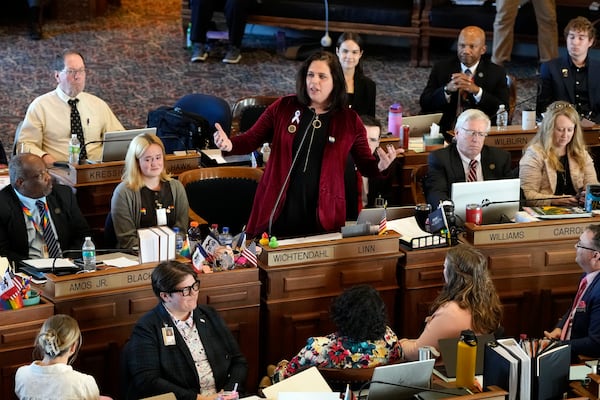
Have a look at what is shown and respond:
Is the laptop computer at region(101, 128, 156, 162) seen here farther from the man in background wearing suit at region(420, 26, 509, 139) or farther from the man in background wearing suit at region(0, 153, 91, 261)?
the man in background wearing suit at region(420, 26, 509, 139)

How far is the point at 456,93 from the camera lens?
317 inches

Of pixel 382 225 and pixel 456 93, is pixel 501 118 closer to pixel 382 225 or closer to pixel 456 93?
pixel 456 93

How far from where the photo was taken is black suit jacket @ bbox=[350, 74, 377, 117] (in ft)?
25.7

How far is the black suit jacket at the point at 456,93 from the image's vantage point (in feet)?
26.6

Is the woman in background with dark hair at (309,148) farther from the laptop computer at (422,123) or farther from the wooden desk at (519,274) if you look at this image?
the laptop computer at (422,123)

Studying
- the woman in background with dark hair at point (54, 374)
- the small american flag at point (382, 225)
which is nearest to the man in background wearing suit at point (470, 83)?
the small american flag at point (382, 225)

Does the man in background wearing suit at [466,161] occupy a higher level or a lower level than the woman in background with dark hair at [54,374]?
higher

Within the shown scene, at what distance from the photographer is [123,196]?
6.08 m

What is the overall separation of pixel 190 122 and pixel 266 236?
1949mm

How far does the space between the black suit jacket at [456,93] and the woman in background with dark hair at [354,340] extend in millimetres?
3515

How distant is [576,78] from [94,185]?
3.60 m

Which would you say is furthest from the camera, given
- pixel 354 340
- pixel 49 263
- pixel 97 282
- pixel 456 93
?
pixel 456 93

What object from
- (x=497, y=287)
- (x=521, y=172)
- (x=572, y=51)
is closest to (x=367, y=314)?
(x=497, y=287)

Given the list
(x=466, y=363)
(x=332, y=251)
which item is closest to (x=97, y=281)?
(x=332, y=251)
